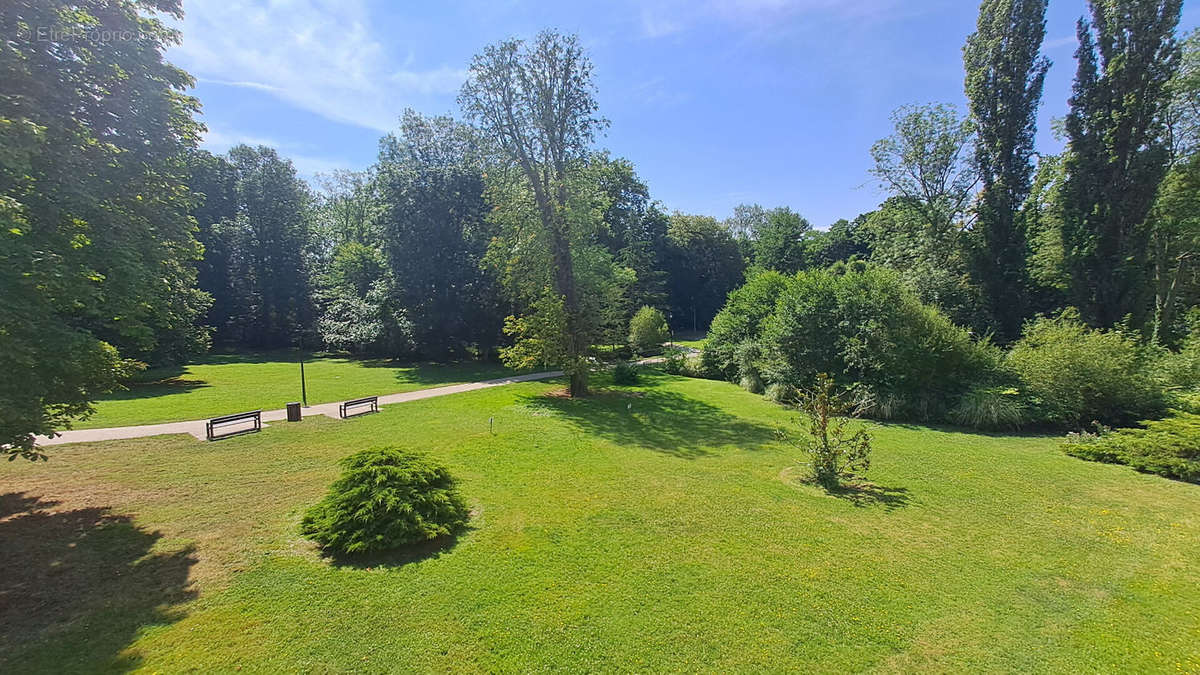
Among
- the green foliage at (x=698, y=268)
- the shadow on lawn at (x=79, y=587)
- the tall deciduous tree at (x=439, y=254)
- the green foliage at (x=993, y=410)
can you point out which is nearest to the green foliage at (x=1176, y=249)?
the green foliage at (x=993, y=410)

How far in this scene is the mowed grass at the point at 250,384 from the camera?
48.8ft

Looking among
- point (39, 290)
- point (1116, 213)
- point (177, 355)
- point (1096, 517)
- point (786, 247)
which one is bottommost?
point (1096, 517)

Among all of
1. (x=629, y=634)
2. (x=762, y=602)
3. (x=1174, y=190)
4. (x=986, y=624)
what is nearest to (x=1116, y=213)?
(x=1174, y=190)

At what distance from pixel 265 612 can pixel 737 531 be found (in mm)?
5848

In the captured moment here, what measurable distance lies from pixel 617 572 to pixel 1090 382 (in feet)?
50.9

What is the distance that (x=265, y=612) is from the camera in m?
4.88

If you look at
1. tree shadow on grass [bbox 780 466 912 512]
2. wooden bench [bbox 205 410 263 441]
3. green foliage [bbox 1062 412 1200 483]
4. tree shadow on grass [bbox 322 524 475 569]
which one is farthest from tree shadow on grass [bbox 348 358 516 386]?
green foliage [bbox 1062 412 1200 483]

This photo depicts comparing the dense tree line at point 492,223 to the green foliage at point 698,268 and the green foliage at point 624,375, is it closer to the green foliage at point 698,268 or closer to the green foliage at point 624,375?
the green foliage at point 624,375

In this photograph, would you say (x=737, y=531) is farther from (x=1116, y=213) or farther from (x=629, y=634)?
(x=1116, y=213)

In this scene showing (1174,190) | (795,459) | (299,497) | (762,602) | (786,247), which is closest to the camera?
(762,602)

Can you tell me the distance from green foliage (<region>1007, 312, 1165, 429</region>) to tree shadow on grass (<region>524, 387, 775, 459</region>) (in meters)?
8.13

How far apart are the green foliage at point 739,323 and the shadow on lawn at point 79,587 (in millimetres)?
20796

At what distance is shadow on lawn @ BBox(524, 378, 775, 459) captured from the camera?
1243 centimetres

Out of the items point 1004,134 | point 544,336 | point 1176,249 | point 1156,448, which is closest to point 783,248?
point 1004,134
